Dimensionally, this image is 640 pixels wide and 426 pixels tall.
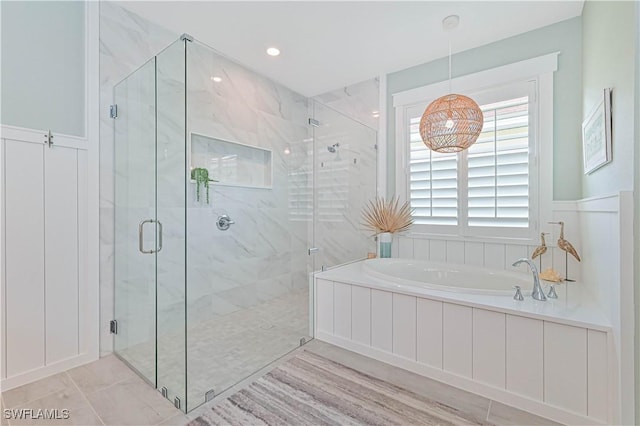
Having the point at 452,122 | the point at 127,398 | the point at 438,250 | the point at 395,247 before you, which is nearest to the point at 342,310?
the point at 395,247

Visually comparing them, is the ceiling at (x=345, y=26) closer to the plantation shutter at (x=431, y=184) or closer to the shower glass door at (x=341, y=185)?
the shower glass door at (x=341, y=185)

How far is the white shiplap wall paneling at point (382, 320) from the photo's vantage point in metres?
2.13

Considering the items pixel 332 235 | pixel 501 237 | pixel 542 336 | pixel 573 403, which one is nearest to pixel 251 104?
pixel 332 235

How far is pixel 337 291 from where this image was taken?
244 centimetres

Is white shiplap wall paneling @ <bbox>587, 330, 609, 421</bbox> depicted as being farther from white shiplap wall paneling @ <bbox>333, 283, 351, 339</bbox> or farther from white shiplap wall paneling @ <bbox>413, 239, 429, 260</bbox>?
white shiplap wall paneling @ <bbox>413, 239, 429, 260</bbox>

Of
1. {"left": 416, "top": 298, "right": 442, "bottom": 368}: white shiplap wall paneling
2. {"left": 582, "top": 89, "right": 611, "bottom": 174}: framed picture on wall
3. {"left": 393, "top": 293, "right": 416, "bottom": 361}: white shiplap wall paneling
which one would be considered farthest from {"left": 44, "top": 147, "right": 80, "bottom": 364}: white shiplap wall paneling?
{"left": 582, "top": 89, "right": 611, "bottom": 174}: framed picture on wall

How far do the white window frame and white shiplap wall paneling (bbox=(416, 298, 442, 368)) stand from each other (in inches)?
46.2

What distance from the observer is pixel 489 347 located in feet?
5.76

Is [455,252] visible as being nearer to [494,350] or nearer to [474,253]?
[474,253]

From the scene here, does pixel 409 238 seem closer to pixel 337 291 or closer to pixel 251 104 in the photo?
pixel 337 291

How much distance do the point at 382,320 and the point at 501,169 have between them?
5.56 feet

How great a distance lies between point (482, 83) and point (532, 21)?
1.78 ft

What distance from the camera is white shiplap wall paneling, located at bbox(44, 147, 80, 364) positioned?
1992mm

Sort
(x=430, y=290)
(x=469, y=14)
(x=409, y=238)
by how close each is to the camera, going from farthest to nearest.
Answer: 1. (x=409, y=238)
2. (x=469, y=14)
3. (x=430, y=290)
